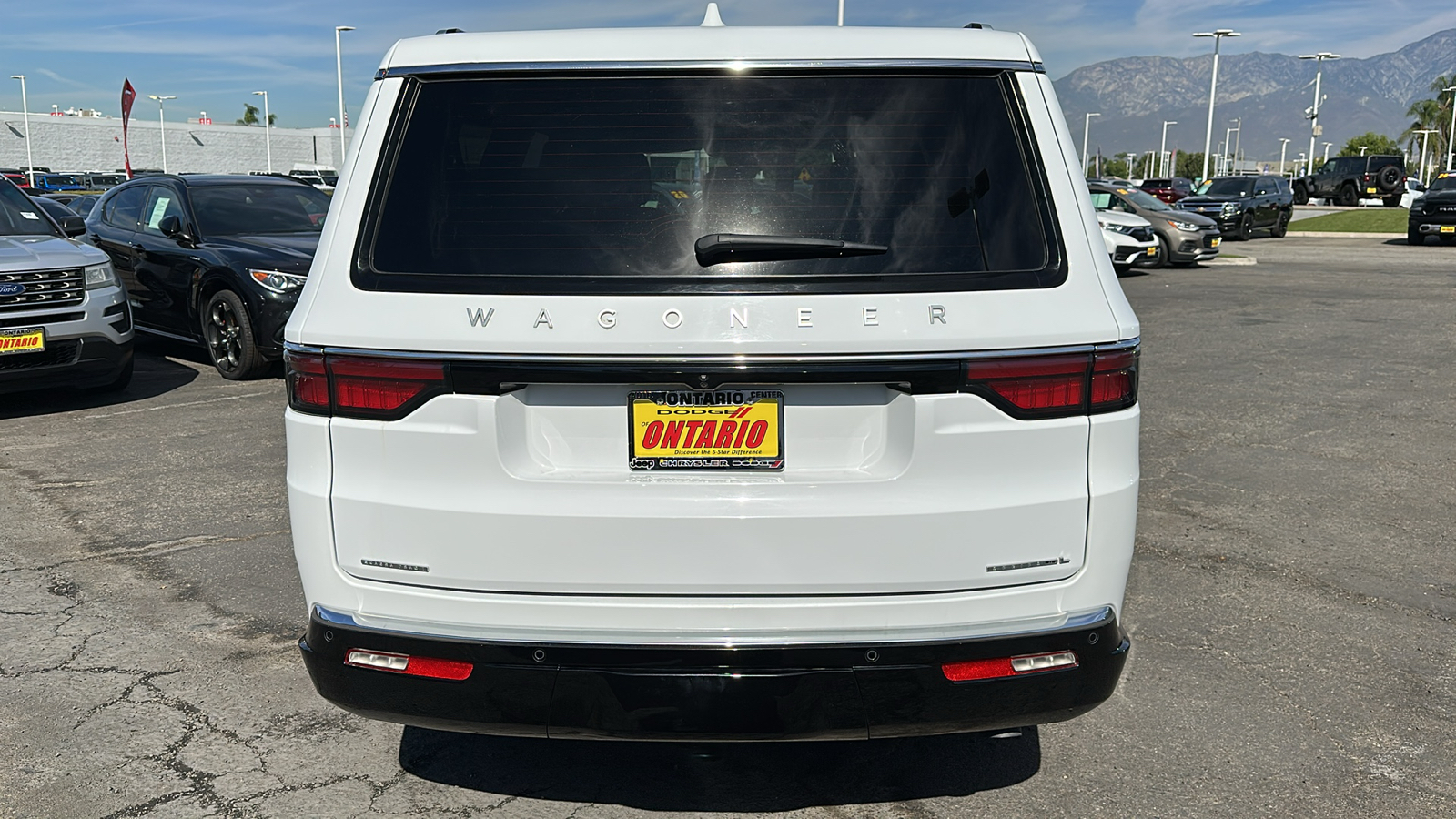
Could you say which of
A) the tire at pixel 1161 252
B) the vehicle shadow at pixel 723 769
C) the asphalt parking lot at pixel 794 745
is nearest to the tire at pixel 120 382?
the asphalt parking lot at pixel 794 745

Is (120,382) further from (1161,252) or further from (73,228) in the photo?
(1161,252)

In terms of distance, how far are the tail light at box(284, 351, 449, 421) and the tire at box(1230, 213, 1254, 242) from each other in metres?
30.9

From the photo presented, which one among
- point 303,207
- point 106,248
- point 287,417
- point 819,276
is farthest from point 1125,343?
point 106,248

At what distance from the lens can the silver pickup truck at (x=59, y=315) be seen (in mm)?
8094

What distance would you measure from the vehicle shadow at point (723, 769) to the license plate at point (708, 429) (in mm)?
1098

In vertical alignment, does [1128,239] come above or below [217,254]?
below

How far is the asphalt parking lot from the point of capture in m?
3.16

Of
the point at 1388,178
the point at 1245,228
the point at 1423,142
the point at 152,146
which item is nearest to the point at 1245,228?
the point at 1245,228

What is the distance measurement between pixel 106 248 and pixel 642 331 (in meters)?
10.6

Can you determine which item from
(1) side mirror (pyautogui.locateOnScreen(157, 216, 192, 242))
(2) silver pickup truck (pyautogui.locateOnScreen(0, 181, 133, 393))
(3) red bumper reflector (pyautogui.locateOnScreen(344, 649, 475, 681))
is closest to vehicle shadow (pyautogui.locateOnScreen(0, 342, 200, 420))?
(2) silver pickup truck (pyautogui.locateOnScreen(0, 181, 133, 393))

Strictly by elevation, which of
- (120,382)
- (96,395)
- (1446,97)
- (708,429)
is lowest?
(96,395)

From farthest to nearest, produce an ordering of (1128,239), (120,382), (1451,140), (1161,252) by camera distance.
Answer: (1451,140)
(1161,252)
(1128,239)
(120,382)

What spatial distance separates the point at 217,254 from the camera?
9.71 metres

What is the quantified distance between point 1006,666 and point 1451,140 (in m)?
96.8
